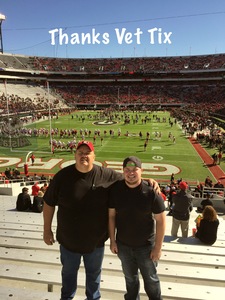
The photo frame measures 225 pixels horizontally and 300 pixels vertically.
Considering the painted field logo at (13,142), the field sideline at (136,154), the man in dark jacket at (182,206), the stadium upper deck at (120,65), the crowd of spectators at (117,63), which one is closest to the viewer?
the man in dark jacket at (182,206)

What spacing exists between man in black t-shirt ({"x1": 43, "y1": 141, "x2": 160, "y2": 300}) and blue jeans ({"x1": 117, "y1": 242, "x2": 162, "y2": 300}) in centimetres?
31

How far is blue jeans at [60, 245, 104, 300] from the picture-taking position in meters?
3.13

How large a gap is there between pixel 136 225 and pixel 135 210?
0.20 metres

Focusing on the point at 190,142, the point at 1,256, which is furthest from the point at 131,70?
the point at 1,256

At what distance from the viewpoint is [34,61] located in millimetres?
84938

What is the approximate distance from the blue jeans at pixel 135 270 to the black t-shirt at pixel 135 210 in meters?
0.10

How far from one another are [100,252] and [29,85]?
7772 cm

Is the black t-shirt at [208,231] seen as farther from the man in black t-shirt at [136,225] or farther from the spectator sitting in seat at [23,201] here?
the spectator sitting in seat at [23,201]

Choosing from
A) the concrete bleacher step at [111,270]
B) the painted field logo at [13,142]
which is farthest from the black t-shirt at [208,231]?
the painted field logo at [13,142]

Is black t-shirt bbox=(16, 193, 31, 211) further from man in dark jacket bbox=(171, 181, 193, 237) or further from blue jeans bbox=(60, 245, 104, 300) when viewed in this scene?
blue jeans bbox=(60, 245, 104, 300)

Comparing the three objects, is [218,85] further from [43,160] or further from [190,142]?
[43,160]

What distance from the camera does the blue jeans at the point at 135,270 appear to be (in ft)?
10.2

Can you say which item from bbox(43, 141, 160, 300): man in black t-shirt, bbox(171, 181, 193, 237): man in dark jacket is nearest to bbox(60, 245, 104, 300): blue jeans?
bbox(43, 141, 160, 300): man in black t-shirt

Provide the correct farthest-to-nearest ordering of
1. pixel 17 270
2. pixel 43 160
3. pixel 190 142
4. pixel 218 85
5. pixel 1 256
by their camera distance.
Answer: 1. pixel 218 85
2. pixel 190 142
3. pixel 43 160
4. pixel 1 256
5. pixel 17 270
